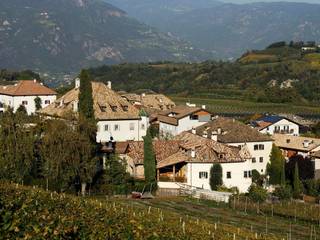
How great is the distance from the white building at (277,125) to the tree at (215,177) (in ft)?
79.7

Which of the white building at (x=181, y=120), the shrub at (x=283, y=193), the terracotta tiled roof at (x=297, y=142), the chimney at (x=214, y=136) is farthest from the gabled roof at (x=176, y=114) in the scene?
the shrub at (x=283, y=193)

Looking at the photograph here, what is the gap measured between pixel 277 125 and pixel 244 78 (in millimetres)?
83293

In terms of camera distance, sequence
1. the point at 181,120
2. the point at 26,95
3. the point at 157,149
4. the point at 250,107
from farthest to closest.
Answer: the point at 250,107 → the point at 26,95 → the point at 181,120 → the point at 157,149

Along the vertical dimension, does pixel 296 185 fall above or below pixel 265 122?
below

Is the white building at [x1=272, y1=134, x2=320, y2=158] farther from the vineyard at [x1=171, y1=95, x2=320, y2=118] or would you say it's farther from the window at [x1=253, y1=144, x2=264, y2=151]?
the vineyard at [x1=171, y1=95, x2=320, y2=118]

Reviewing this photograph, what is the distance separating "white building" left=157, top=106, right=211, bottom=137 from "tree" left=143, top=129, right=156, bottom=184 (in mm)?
21418

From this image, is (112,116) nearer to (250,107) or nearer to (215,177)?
(215,177)

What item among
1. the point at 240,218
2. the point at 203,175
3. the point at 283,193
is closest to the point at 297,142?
the point at 283,193

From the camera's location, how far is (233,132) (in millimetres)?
61781

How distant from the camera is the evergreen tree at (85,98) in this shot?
5097 cm

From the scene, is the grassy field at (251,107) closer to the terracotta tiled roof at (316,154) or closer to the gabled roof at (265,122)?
the gabled roof at (265,122)

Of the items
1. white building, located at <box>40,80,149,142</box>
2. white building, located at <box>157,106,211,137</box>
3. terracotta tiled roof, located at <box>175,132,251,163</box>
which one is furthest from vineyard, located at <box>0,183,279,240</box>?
white building, located at <box>157,106,211,137</box>

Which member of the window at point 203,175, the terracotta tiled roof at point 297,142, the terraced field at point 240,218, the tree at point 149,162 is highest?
the terracotta tiled roof at point 297,142

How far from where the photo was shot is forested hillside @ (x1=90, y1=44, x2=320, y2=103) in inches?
5315
